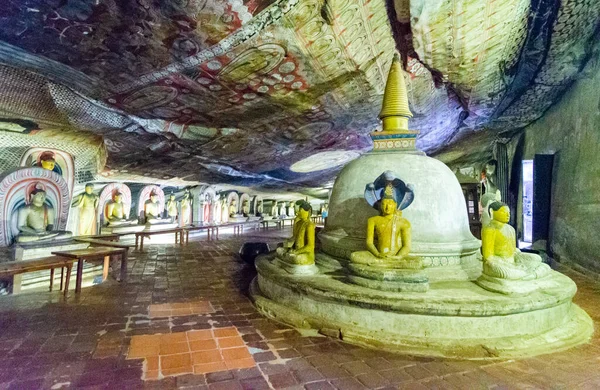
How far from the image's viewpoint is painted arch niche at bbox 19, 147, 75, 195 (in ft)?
23.0

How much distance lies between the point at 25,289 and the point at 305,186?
14.6 m

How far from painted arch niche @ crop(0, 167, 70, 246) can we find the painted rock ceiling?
1028mm

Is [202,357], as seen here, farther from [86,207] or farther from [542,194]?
[542,194]

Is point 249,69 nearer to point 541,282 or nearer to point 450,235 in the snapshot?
point 450,235

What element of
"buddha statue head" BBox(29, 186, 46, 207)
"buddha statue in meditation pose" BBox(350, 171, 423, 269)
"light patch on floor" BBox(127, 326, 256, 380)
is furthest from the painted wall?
"buddha statue head" BBox(29, 186, 46, 207)

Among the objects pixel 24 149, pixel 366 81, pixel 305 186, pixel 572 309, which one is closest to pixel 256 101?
pixel 366 81

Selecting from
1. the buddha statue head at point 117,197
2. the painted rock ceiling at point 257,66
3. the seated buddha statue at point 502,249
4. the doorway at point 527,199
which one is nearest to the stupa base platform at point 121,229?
the buddha statue head at point 117,197

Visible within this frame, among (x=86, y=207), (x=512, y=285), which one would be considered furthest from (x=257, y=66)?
(x=86, y=207)

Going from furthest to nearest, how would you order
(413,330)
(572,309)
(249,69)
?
1. (249,69)
2. (572,309)
3. (413,330)

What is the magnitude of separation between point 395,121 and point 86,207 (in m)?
8.27

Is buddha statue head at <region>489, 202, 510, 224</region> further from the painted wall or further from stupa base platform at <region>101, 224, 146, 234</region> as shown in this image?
stupa base platform at <region>101, 224, 146, 234</region>

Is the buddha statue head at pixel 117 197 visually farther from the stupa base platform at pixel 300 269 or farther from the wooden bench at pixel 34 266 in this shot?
the stupa base platform at pixel 300 269

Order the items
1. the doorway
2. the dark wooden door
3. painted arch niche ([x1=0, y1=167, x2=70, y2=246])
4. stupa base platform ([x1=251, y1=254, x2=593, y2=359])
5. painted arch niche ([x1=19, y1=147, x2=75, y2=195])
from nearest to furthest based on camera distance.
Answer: stupa base platform ([x1=251, y1=254, x2=593, y2=359])
painted arch niche ([x1=0, y1=167, x2=70, y2=246])
painted arch niche ([x1=19, y1=147, x2=75, y2=195])
the dark wooden door
the doorway

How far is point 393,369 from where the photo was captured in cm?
303
